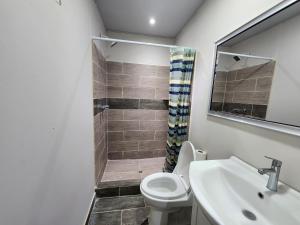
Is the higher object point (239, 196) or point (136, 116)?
point (136, 116)

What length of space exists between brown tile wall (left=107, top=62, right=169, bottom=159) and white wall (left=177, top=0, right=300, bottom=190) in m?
0.83

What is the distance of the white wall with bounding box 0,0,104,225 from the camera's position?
20.9 inches

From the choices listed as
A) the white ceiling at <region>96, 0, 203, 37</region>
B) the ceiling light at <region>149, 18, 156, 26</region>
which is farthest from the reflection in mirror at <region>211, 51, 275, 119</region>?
the ceiling light at <region>149, 18, 156, 26</region>

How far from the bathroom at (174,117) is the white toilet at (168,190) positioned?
0.01m

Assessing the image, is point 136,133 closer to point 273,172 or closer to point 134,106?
point 134,106

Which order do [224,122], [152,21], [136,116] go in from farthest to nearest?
[136,116], [152,21], [224,122]

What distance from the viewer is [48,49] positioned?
30.1 inches

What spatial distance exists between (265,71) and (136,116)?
2039mm

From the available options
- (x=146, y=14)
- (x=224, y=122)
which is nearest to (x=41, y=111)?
(x=224, y=122)

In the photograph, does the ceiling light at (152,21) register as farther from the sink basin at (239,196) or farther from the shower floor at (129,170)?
the shower floor at (129,170)

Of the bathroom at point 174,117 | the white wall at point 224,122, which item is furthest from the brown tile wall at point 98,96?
the white wall at point 224,122

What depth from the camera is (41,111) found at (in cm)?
72

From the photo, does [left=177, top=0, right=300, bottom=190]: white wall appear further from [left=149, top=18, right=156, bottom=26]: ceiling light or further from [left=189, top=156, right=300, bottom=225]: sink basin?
[left=149, top=18, right=156, bottom=26]: ceiling light

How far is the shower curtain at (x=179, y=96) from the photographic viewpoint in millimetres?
1796
